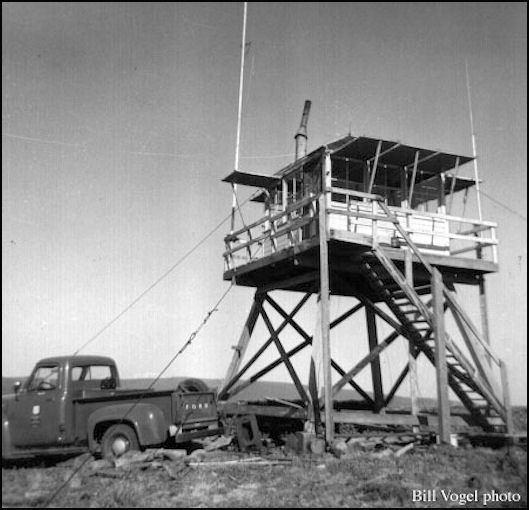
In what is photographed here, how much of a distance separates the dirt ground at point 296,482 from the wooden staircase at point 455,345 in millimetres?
1807

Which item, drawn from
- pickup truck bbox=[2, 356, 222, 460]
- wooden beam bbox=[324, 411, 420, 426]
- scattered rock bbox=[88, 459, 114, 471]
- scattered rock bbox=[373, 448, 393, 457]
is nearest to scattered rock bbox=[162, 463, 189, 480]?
scattered rock bbox=[88, 459, 114, 471]

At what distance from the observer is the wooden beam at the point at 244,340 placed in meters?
18.1

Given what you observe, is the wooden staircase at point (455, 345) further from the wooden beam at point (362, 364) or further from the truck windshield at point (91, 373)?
the truck windshield at point (91, 373)

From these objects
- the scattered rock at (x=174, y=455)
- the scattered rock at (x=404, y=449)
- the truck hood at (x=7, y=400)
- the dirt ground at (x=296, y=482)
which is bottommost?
the dirt ground at (x=296, y=482)

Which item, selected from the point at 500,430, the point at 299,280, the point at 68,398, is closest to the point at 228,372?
the point at 299,280

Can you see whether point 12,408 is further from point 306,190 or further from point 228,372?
point 306,190

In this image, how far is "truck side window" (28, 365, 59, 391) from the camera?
1191 cm

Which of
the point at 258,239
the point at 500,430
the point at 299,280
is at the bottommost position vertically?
the point at 500,430

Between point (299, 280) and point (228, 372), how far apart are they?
167 inches

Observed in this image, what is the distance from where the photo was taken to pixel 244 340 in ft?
60.1

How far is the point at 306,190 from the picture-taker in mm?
17234

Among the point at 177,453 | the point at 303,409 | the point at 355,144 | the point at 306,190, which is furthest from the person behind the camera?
the point at 306,190

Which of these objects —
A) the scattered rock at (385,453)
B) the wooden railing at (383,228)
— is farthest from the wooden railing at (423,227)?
the scattered rock at (385,453)

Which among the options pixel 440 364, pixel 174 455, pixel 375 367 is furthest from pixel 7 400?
pixel 375 367
